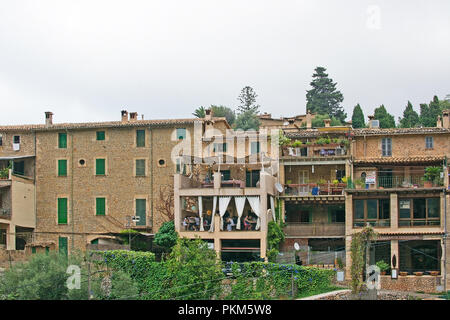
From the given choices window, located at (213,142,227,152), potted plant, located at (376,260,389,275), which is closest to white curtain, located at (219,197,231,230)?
window, located at (213,142,227,152)

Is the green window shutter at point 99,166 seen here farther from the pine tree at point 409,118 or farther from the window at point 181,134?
the pine tree at point 409,118

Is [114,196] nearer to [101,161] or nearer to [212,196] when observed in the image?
[101,161]

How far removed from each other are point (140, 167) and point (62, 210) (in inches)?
233

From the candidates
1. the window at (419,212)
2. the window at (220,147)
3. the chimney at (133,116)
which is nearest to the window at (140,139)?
the chimney at (133,116)

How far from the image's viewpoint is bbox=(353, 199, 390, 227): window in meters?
46.6

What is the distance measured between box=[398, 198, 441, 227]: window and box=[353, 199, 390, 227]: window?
0.93m

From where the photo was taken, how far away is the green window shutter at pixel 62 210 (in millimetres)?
51375

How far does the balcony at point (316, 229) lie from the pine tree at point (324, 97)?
140 ft

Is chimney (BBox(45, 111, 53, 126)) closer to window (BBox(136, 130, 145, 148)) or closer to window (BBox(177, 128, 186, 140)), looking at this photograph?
window (BBox(136, 130, 145, 148))

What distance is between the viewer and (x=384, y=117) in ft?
249

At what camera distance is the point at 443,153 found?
49.1 m

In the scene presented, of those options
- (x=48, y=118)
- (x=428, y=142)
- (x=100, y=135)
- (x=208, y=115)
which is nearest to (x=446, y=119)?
(x=428, y=142)
